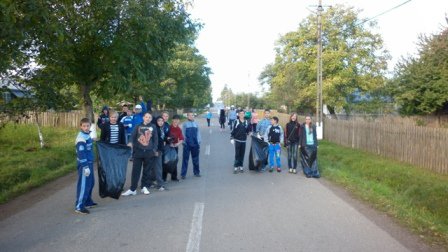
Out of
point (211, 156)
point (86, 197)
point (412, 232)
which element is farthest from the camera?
point (211, 156)

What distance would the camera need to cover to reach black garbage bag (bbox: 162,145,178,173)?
10.6m

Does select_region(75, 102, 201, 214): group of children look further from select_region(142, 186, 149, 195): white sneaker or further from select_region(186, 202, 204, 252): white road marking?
select_region(186, 202, 204, 252): white road marking

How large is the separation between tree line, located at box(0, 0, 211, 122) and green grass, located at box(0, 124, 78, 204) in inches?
55.8

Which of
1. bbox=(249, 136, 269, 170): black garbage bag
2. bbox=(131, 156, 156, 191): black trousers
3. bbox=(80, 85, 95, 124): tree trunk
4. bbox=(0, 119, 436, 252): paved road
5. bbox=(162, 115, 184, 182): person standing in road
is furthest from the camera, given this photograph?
bbox=(80, 85, 95, 124): tree trunk

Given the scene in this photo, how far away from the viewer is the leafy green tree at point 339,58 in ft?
119

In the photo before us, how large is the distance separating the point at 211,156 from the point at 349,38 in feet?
84.9

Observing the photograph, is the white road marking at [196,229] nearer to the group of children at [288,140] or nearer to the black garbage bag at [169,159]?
the black garbage bag at [169,159]

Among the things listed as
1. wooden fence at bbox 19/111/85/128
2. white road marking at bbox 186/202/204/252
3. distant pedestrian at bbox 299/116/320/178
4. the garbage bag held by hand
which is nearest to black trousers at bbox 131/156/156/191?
the garbage bag held by hand

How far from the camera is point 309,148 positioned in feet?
39.3

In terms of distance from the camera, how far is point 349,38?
37781 millimetres

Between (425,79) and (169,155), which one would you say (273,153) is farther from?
(425,79)

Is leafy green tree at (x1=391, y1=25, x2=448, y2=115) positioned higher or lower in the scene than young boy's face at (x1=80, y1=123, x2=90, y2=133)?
higher

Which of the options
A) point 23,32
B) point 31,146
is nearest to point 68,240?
point 23,32

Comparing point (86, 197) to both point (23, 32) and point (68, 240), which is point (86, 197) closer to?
point (68, 240)
